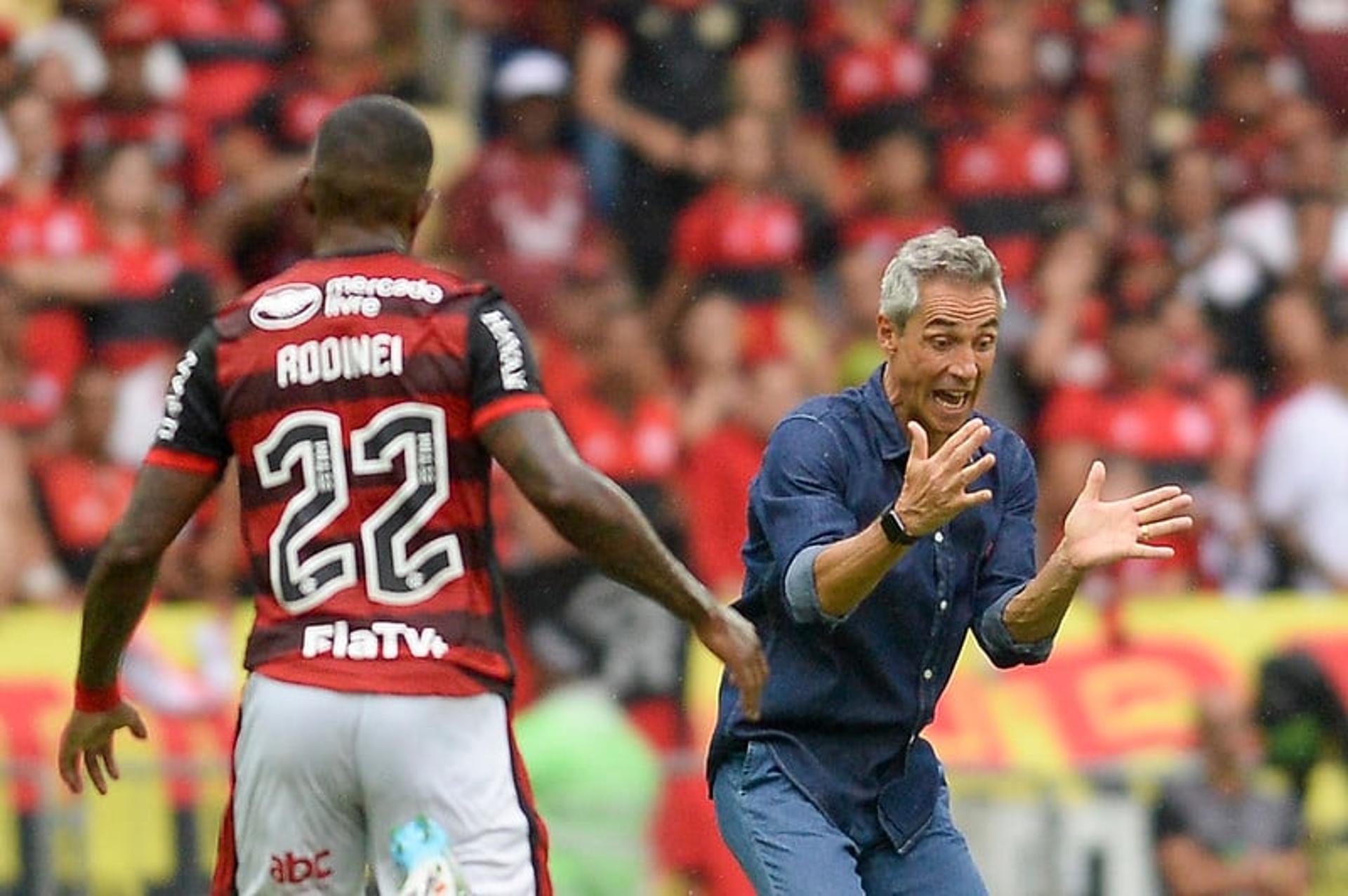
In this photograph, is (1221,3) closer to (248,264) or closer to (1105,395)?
(1105,395)

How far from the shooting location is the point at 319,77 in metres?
14.5

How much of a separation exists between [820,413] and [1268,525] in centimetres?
849

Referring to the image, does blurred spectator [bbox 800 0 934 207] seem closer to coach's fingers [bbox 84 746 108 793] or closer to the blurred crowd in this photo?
the blurred crowd

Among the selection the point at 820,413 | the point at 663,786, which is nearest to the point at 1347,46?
the point at 663,786

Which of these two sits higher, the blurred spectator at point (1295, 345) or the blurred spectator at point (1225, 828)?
the blurred spectator at point (1295, 345)

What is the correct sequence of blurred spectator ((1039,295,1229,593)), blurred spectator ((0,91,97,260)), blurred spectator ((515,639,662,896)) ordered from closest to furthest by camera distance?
blurred spectator ((515,639,662,896)) < blurred spectator ((0,91,97,260)) < blurred spectator ((1039,295,1229,593))

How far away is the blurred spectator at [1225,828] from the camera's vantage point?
465 inches

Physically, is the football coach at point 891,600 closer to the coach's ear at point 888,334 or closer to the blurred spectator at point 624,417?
the coach's ear at point 888,334

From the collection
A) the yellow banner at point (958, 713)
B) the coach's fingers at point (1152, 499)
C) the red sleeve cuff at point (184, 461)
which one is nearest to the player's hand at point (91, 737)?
the red sleeve cuff at point (184, 461)

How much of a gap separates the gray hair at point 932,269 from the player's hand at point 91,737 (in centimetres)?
213

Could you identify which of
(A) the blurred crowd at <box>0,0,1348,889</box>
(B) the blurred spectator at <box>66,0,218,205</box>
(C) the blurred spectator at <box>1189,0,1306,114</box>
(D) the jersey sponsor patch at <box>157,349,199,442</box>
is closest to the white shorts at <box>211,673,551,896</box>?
(D) the jersey sponsor patch at <box>157,349,199,442</box>

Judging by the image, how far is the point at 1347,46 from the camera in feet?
59.5

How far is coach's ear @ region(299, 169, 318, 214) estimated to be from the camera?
21.0ft

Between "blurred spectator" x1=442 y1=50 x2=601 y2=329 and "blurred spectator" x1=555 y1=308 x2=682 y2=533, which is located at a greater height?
"blurred spectator" x1=442 y1=50 x2=601 y2=329
